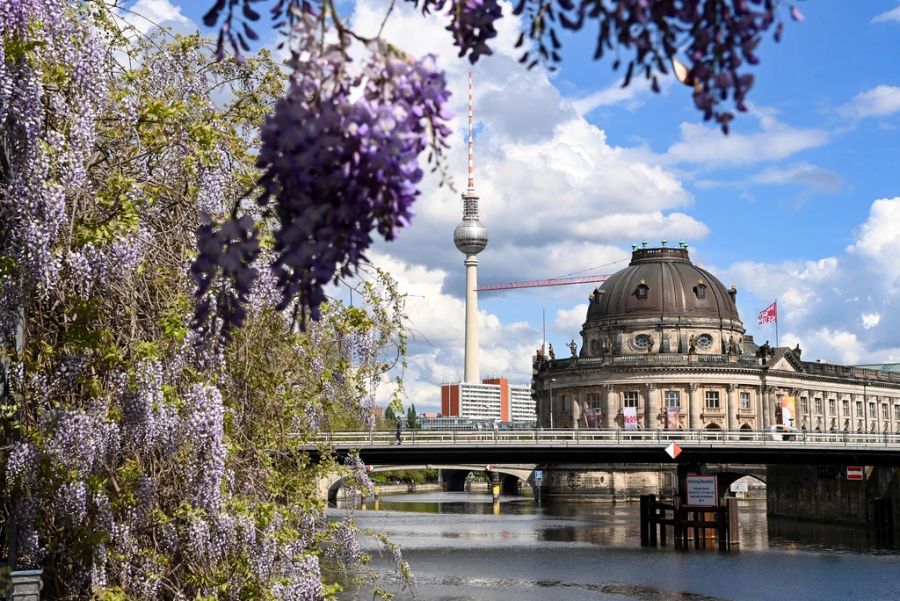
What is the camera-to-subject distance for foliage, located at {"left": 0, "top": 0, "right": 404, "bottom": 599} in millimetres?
12102

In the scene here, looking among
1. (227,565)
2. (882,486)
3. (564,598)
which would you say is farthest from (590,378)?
(227,565)

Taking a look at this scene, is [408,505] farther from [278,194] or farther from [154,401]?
[278,194]

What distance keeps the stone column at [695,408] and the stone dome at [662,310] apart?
451cm

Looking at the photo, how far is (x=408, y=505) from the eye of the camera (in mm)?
111562

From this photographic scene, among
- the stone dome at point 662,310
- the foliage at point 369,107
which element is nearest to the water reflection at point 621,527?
the stone dome at point 662,310

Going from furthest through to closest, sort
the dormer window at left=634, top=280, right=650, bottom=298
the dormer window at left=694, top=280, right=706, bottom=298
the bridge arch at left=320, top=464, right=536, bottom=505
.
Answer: the dormer window at left=694, top=280, right=706, bottom=298, the dormer window at left=634, top=280, right=650, bottom=298, the bridge arch at left=320, top=464, right=536, bottom=505

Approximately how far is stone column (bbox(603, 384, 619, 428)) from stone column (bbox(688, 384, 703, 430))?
7.51 meters

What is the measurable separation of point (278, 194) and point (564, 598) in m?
35.2

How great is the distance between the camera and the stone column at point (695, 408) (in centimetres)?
11975

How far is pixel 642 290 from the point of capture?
420 ft

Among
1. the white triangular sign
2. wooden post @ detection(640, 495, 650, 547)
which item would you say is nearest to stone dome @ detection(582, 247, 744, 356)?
wooden post @ detection(640, 495, 650, 547)

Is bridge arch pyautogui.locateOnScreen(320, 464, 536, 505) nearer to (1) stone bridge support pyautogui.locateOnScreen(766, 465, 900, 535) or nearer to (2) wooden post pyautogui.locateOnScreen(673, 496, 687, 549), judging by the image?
(2) wooden post pyautogui.locateOnScreen(673, 496, 687, 549)

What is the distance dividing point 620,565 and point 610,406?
7399 cm

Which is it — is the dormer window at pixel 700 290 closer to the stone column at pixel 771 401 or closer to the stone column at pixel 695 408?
the stone column at pixel 695 408
